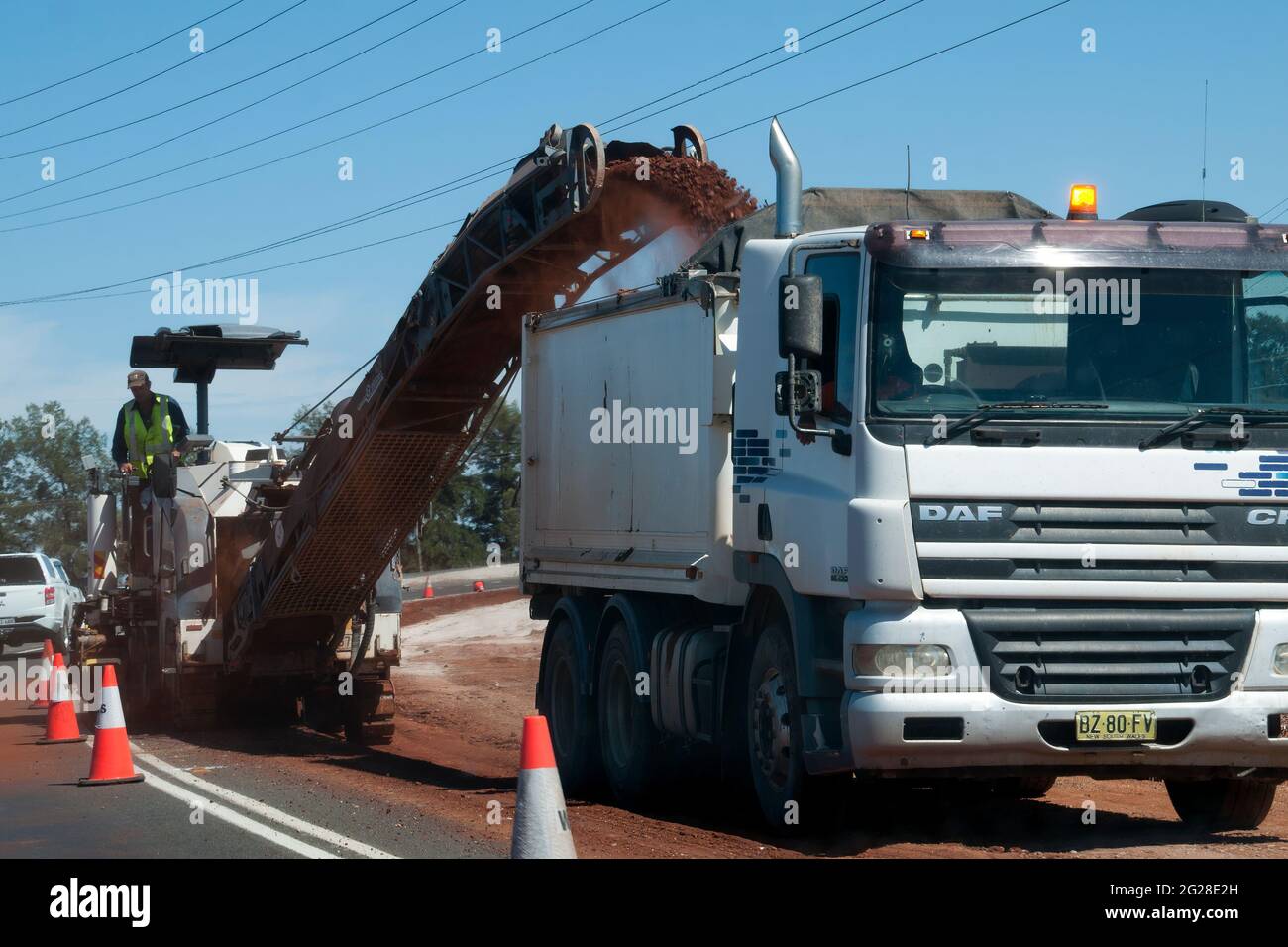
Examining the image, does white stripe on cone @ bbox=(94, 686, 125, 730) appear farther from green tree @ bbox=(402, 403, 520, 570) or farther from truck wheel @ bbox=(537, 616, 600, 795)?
green tree @ bbox=(402, 403, 520, 570)

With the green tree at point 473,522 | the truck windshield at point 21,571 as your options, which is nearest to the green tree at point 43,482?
the green tree at point 473,522

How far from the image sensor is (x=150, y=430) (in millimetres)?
17688

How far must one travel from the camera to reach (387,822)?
32.6 feet

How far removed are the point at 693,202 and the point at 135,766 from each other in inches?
251

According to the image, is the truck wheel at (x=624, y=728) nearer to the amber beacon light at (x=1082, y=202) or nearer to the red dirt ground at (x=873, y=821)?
the red dirt ground at (x=873, y=821)

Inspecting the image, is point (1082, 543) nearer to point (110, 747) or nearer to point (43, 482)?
point (110, 747)

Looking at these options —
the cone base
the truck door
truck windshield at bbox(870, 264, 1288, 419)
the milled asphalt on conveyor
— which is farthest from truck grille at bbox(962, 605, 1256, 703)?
the cone base

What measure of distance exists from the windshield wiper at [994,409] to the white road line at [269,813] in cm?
350

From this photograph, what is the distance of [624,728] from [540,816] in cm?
499

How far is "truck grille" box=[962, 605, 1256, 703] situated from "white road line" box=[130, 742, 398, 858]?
10.5 ft

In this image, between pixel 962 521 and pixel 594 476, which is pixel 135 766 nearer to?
pixel 594 476

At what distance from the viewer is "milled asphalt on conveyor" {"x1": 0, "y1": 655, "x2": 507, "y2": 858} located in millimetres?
9008

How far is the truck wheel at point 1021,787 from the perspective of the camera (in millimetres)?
10883

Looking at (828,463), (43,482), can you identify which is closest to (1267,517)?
(828,463)
